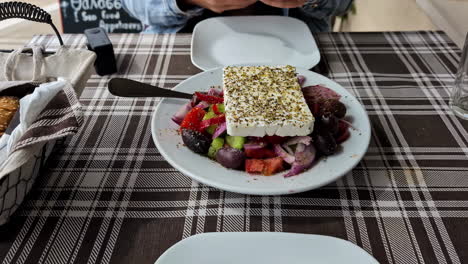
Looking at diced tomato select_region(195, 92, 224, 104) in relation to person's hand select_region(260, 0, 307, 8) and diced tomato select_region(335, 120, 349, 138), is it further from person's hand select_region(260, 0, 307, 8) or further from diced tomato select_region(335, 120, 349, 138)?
person's hand select_region(260, 0, 307, 8)

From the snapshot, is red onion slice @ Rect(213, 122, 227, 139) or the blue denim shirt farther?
the blue denim shirt

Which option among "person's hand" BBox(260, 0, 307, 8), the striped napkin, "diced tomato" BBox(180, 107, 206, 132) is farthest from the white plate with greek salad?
"person's hand" BBox(260, 0, 307, 8)

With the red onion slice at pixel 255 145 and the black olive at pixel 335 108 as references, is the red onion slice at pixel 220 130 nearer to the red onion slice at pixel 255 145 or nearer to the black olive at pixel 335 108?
the red onion slice at pixel 255 145

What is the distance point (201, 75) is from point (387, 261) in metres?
0.55

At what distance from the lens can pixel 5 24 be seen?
2311 mm

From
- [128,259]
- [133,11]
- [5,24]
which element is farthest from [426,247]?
[5,24]

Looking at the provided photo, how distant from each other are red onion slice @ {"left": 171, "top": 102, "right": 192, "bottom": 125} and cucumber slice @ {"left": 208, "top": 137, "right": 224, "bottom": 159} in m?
0.09

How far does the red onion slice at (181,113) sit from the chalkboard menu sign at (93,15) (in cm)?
136

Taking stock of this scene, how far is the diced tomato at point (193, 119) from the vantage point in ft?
2.49

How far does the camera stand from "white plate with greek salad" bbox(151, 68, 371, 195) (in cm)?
66

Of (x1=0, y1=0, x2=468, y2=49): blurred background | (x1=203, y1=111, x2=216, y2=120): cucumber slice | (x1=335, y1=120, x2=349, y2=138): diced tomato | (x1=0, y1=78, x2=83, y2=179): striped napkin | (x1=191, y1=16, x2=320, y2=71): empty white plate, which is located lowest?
(x1=0, y1=0, x2=468, y2=49): blurred background

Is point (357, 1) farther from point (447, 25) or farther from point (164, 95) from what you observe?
point (164, 95)

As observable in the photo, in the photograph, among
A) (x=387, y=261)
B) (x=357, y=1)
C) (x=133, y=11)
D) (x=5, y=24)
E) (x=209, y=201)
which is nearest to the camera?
(x=387, y=261)

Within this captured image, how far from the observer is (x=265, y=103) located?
77cm
